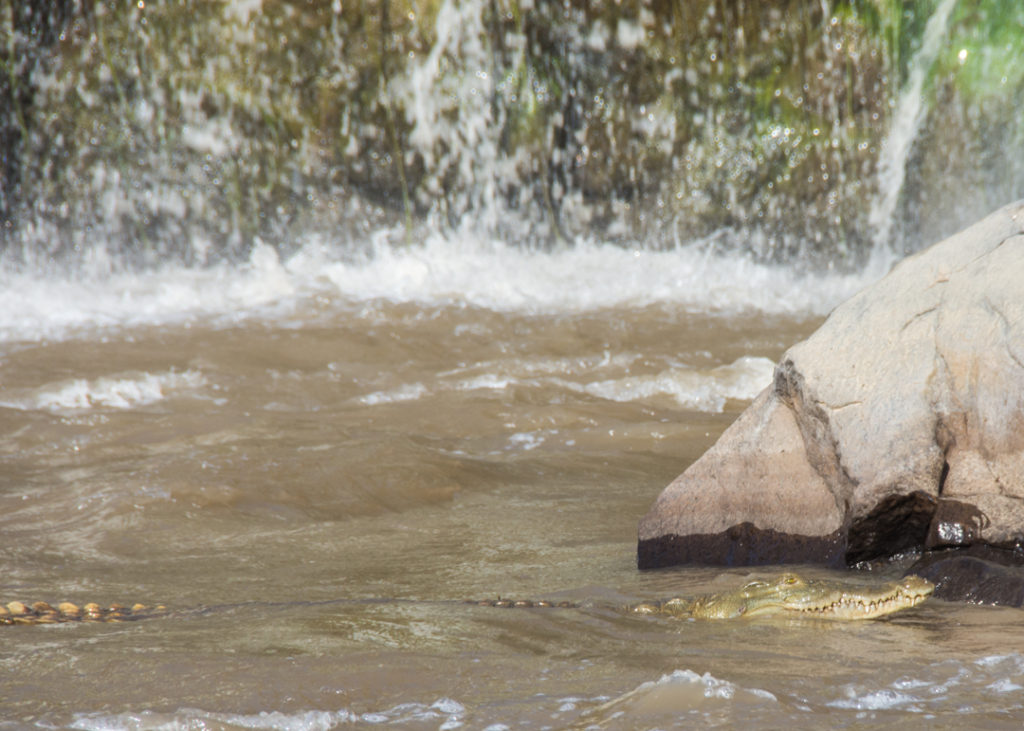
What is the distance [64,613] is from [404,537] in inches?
56.1

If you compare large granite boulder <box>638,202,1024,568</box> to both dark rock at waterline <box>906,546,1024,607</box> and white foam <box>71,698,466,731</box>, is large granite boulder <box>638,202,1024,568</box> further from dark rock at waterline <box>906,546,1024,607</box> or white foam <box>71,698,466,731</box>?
white foam <box>71,698,466,731</box>

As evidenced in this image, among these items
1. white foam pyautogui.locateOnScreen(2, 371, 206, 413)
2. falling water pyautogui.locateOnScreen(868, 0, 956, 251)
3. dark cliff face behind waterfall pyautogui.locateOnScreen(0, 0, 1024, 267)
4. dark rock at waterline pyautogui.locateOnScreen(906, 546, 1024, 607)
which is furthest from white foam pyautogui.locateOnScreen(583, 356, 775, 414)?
falling water pyautogui.locateOnScreen(868, 0, 956, 251)

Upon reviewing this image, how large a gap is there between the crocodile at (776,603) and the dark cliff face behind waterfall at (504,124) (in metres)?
7.73

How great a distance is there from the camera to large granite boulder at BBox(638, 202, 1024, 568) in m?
3.38

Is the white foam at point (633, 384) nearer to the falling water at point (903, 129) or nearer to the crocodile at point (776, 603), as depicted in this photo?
the crocodile at point (776, 603)

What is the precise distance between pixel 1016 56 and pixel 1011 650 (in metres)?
8.91

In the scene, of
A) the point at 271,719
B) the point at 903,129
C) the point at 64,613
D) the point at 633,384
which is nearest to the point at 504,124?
the point at 903,129

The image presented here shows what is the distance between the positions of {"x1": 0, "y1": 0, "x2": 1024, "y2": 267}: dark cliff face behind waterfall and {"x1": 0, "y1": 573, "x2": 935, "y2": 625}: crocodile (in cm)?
773

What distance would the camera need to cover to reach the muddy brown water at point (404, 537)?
2.49 meters

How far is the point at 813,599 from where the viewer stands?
3080 millimetres

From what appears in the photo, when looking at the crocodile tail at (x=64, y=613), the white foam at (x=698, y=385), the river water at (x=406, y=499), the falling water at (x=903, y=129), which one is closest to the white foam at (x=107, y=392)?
the river water at (x=406, y=499)

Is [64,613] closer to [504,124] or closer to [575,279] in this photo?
[575,279]

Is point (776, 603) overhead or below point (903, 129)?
below

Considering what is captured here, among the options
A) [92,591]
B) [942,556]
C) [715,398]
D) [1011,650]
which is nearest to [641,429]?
[715,398]
